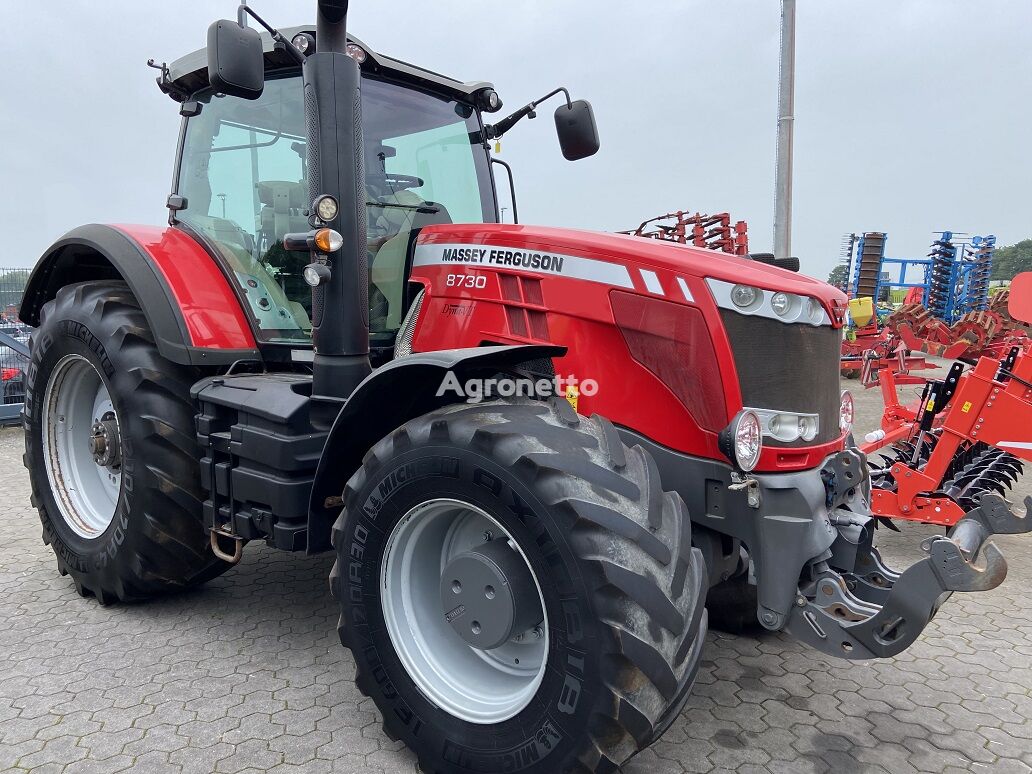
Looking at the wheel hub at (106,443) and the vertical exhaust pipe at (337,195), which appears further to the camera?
the wheel hub at (106,443)

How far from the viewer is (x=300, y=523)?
2.87 metres

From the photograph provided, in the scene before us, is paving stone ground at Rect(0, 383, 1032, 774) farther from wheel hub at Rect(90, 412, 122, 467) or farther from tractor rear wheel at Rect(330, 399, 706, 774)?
wheel hub at Rect(90, 412, 122, 467)

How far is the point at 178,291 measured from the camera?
130 inches

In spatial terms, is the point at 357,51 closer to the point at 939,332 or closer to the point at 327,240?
the point at 327,240

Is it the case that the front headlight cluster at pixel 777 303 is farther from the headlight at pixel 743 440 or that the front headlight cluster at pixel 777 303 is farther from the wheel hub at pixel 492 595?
the wheel hub at pixel 492 595

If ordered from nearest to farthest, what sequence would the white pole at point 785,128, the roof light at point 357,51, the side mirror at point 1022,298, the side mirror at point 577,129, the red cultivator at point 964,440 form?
the roof light at point 357,51, the side mirror at point 577,129, the red cultivator at point 964,440, the side mirror at point 1022,298, the white pole at point 785,128

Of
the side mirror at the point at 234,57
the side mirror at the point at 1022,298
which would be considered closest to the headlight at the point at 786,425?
the side mirror at the point at 234,57

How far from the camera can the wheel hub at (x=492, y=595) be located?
86.9 inches

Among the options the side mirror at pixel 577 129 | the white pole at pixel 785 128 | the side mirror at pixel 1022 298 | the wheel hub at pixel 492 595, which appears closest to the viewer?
the wheel hub at pixel 492 595

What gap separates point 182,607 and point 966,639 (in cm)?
364

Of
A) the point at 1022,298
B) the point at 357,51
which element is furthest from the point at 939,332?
the point at 357,51

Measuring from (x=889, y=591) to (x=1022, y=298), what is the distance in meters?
3.82

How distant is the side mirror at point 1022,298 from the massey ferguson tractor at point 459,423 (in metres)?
2.95

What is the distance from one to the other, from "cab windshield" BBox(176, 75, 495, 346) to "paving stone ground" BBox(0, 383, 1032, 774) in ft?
4.41
